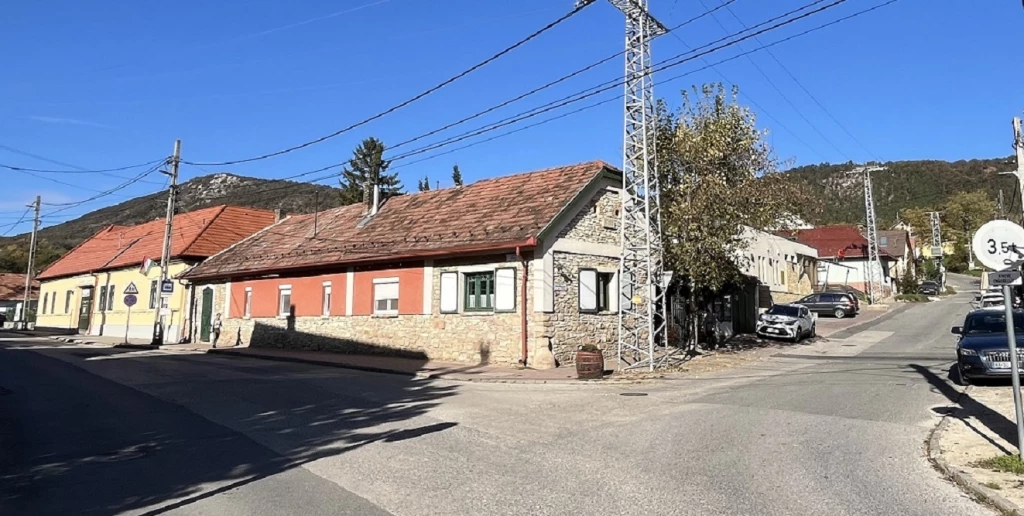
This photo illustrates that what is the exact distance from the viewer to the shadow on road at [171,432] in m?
6.36

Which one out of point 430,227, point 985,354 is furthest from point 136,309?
point 985,354

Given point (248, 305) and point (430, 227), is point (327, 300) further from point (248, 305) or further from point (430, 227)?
point (248, 305)

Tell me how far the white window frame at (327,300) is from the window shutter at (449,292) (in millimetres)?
5977

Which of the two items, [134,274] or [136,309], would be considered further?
[134,274]

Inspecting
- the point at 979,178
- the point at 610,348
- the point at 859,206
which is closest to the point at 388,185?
the point at 610,348

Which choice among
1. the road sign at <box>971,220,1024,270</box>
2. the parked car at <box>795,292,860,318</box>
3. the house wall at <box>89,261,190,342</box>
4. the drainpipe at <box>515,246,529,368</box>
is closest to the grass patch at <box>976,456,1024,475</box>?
the road sign at <box>971,220,1024,270</box>

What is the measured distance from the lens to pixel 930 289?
6175 centimetres

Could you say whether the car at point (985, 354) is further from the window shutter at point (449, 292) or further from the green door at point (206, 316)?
the green door at point (206, 316)

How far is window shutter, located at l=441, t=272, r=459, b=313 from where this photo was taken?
2089cm

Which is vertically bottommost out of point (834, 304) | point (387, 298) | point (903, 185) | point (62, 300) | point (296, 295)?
point (387, 298)

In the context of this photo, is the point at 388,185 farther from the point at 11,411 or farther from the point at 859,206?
the point at 859,206

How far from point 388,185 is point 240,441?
198 feet

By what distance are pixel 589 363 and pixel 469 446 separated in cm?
857

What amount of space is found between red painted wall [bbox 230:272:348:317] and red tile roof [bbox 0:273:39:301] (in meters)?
44.2
